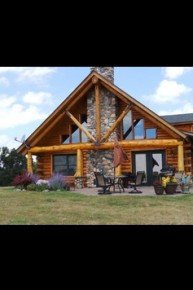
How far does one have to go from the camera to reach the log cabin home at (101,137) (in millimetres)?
18625

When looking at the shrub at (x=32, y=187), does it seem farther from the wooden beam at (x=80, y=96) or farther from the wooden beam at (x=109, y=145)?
the wooden beam at (x=80, y=96)

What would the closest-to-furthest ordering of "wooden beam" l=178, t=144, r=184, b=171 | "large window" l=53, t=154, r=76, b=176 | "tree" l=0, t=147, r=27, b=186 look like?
1. "wooden beam" l=178, t=144, r=184, b=171
2. "large window" l=53, t=154, r=76, b=176
3. "tree" l=0, t=147, r=27, b=186

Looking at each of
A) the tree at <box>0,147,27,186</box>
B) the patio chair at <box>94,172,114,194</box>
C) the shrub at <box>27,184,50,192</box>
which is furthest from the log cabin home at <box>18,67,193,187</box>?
the tree at <box>0,147,27,186</box>

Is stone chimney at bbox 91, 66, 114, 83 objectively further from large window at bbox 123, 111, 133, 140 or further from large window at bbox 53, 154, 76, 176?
large window at bbox 53, 154, 76, 176

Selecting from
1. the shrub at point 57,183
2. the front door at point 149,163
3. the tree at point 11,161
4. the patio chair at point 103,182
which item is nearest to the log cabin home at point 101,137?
the front door at point 149,163

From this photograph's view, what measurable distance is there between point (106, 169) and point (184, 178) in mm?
5179

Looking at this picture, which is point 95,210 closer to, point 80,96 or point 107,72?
point 80,96

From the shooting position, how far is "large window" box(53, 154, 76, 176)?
2042 centimetres

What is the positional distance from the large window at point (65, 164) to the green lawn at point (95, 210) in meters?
6.42

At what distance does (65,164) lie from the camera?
67.7ft

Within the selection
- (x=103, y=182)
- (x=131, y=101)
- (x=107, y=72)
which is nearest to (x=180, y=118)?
(x=107, y=72)

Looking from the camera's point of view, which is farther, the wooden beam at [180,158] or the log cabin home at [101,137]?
the log cabin home at [101,137]
